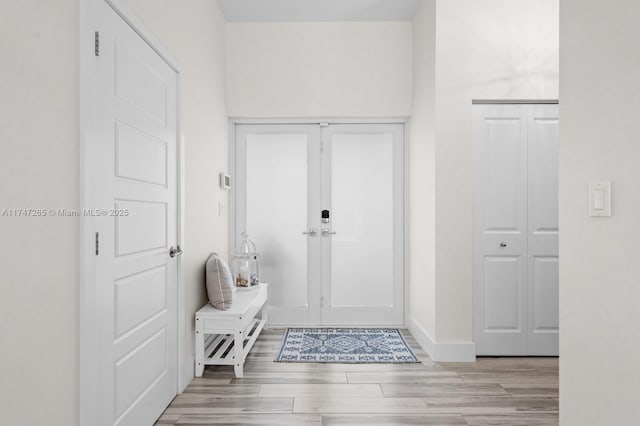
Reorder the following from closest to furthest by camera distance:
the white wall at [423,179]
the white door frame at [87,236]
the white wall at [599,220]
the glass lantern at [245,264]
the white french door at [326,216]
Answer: the white wall at [599,220], the white door frame at [87,236], the white wall at [423,179], the glass lantern at [245,264], the white french door at [326,216]

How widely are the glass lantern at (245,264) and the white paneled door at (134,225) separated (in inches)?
41.2

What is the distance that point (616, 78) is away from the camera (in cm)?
132

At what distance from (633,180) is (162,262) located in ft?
7.29

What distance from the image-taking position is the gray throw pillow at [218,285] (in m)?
2.94

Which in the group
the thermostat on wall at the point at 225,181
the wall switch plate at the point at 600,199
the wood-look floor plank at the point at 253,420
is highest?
the thermostat on wall at the point at 225,181

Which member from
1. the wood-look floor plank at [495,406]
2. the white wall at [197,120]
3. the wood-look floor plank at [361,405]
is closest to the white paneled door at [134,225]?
the white wall at [197,120]

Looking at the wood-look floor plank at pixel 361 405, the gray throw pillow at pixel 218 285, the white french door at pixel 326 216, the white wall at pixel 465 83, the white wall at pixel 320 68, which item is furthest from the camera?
the white french door at pixel 326 216

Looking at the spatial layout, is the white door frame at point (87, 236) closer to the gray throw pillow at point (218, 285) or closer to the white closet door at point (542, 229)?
the gray throw pillow at point (218, 285)

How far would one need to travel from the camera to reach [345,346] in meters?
3.49

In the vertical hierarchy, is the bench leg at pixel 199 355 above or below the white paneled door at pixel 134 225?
below

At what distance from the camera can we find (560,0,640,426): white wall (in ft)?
4.15

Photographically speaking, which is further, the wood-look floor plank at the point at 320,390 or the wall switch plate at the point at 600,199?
the wood-look floor plank at the point at 320,390

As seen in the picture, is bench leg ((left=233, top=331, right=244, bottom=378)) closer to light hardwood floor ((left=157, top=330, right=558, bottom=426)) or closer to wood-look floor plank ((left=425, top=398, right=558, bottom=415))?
light hardwood floor ((left=157, top=330, right=558, bottom=426))

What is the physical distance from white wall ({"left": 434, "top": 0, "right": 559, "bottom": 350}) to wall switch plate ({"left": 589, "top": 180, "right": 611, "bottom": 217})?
1742 millimetres
